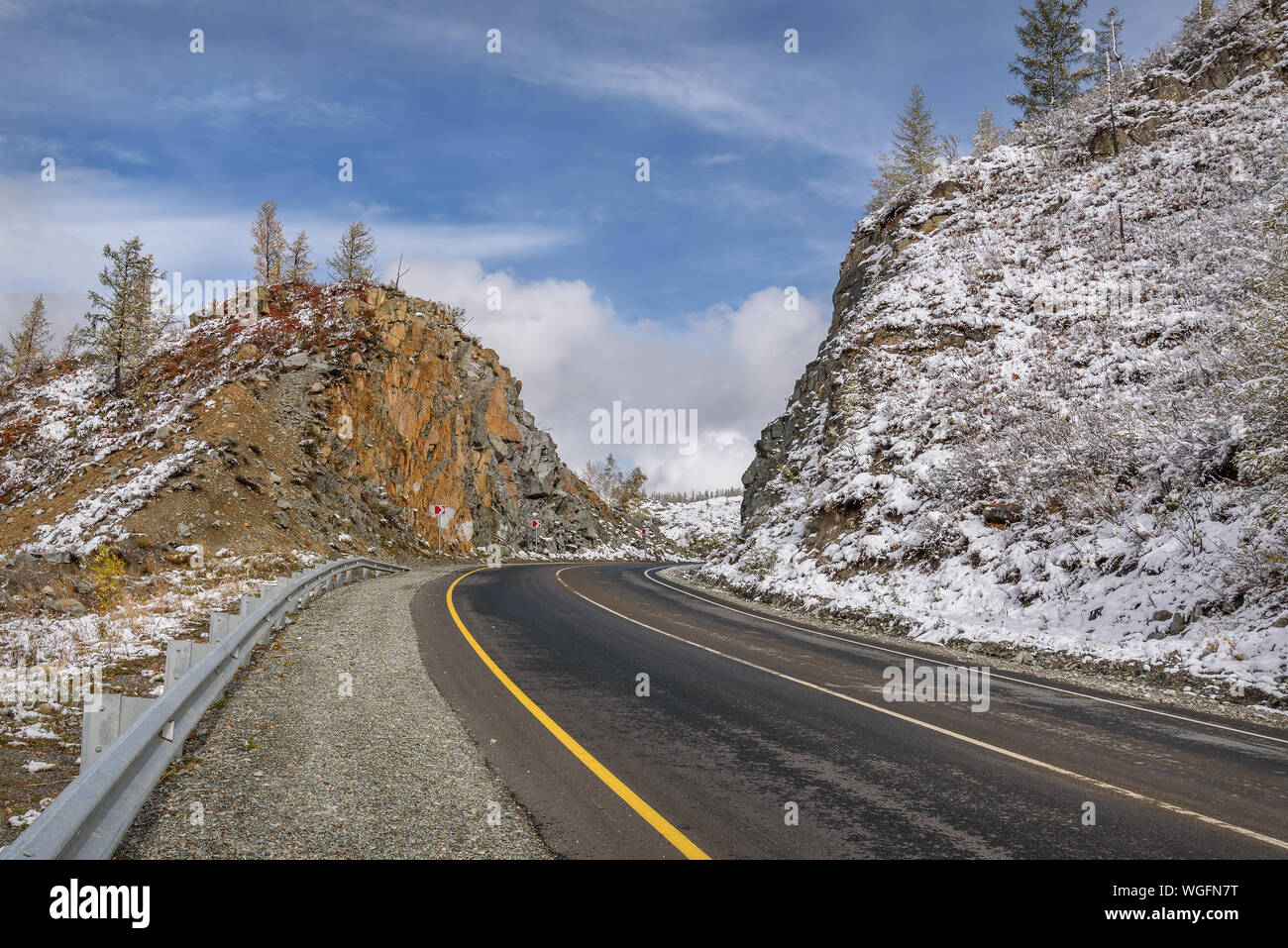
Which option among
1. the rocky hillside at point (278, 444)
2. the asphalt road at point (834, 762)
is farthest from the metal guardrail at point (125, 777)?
the rocky hillside at point (278, 444)

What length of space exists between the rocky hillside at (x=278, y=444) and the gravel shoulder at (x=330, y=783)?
10776mm

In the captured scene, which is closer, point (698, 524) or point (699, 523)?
point (698, 524)

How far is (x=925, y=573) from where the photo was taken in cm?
1717

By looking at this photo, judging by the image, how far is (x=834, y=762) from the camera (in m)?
6.03

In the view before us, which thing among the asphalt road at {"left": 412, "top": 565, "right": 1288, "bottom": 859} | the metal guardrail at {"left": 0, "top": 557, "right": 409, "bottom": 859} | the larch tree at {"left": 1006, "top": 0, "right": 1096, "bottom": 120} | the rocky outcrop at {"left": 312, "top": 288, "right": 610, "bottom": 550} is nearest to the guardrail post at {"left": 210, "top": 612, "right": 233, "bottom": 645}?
the metal guardrail at {"left": 0, "top": 557, "right": 409, "bottom": 859}

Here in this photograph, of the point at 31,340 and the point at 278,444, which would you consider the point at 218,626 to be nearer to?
the point at 278,444

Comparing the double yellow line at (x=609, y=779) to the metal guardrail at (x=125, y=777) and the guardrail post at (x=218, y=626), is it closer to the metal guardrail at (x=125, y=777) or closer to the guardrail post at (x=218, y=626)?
the metal guardrail at (x=125, y=777)

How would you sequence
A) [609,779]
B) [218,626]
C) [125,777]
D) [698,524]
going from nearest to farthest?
[125,777] < [609,779] < [218,626] < [698,524]

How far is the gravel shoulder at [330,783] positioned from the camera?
13.4 ft

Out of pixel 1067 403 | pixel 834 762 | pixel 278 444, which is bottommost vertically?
pixel 834 762

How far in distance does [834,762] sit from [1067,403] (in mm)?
16700

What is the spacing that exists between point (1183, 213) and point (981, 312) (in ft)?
25.1

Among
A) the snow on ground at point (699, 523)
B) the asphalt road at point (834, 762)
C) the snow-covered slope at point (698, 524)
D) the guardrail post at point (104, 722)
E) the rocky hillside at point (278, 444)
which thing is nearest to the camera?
the guardrail post at point (104, 722)

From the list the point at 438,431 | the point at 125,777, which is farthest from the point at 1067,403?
the point at 438,431
